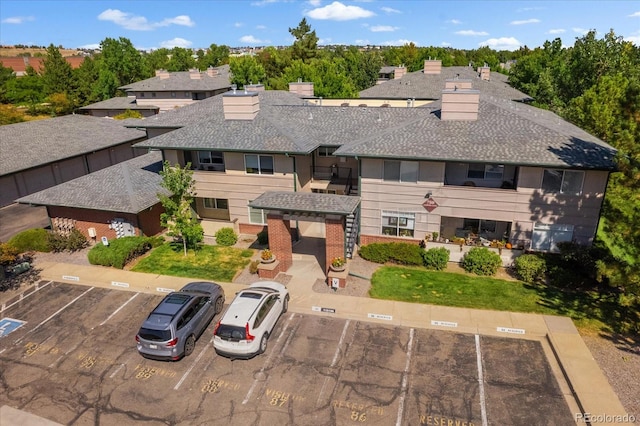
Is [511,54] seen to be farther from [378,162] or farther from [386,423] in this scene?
[386,423]

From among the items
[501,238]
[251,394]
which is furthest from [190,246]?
[501,238]

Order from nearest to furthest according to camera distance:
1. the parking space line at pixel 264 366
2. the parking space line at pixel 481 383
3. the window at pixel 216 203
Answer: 1. the parking space line at pixel 481 383
2. the parking space line at pixel 264 366
3. the window at pixel 216 203

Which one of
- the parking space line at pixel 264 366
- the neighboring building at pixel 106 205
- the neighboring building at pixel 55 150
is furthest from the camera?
the neighboring building at pixel 55 150

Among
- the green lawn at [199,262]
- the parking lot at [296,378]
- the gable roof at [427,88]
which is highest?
the gable roof at [427,88]

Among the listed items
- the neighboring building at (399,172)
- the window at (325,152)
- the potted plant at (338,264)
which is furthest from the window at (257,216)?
the potted plant at (338,264)

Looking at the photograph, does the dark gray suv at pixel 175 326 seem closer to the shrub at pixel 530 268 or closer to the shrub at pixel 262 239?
the shrub at pixel 262 239
